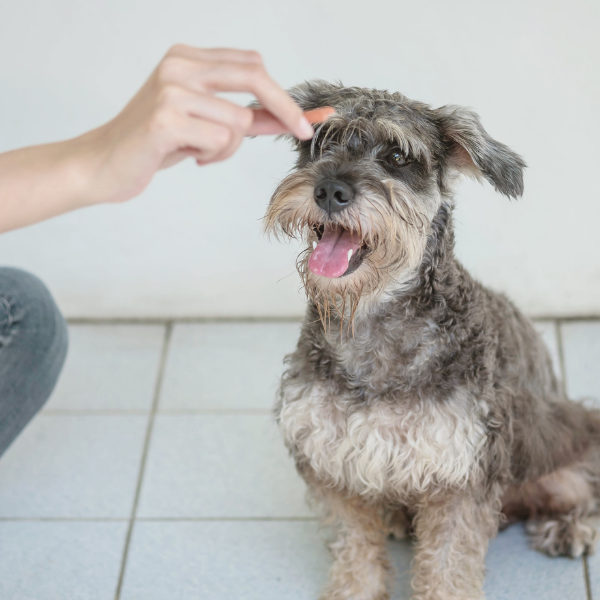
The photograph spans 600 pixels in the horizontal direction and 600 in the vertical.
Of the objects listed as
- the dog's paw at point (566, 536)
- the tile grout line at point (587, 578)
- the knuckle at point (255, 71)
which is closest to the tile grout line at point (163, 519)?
the dog's paw at point (566, 536)

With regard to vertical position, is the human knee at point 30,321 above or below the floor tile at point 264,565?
above

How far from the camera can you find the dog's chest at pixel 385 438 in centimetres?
162

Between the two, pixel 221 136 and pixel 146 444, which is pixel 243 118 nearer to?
pixel 221 136

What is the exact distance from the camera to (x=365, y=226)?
4.71ft

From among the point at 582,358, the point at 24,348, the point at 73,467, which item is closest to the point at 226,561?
the point at 73,467

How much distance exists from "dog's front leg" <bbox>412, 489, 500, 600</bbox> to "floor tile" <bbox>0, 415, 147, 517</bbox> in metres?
0.97

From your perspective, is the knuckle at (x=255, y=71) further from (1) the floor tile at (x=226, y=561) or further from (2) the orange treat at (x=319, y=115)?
(1) the floor tile at (x=226, y=561)

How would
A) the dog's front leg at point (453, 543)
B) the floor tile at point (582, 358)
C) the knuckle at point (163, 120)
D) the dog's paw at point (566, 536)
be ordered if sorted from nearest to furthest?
1. the knuckle at point (163, 120)
2. the dog's front leg at point (453, 543)
3. the dog's paw at point (566, 536)
4. the floor tile at point (582, 358)

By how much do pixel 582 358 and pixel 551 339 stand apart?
15 centimetres

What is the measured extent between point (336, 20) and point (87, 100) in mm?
928

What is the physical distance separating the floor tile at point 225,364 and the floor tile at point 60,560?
1.91ft

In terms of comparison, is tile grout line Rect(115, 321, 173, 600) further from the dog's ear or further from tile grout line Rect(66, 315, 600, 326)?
the dog's ear

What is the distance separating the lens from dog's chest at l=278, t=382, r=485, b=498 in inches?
64.0

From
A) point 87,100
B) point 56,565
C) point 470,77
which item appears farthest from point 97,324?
point 470,77
